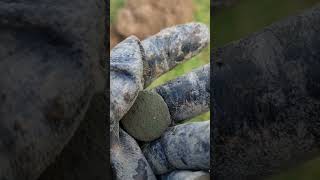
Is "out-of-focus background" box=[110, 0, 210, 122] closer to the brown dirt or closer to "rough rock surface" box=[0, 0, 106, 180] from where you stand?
the brown dirt

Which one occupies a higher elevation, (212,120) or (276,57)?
(276,57)

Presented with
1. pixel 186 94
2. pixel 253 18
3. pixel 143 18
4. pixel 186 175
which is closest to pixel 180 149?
pixel 186 175

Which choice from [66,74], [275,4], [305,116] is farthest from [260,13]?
[66,74]

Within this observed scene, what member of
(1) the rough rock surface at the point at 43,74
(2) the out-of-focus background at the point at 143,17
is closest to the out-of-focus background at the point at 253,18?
(1) the rough rock surface at the point at 43,74

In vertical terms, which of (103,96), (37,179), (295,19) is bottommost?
(37,179)

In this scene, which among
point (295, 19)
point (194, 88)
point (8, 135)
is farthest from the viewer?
point (194, 88)

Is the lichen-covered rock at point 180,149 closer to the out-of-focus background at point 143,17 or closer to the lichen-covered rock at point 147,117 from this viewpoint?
the lichen-covered rock at point 147,117

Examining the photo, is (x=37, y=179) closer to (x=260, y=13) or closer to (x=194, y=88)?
(x=260, y=13)
